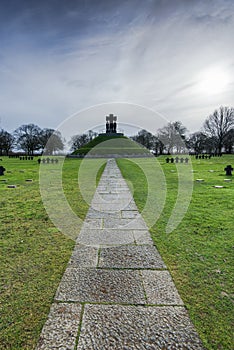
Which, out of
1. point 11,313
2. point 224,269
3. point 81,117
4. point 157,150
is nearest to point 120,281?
point 11,313

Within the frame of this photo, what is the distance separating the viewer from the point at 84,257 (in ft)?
9.14

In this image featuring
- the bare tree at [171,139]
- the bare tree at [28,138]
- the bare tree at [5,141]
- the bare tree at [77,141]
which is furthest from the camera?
the bare tree at [77,141]

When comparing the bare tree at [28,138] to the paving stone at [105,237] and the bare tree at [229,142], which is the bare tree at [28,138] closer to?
the bare tree at [229,142]

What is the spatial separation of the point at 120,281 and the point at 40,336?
3.13 ft

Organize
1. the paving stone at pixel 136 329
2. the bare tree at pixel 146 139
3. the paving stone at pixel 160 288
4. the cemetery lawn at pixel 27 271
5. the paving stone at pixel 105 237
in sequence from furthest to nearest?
the bare tree at pixel 146 139 → the paving stone at pixel 105 237 → the paving stone at pixel 160 288 → the cemetery lawn at pixel 27 271 → the paving stone at pixel 136 329

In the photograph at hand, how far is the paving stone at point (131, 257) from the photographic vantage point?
2598 millimetres

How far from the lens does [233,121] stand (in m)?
50.5

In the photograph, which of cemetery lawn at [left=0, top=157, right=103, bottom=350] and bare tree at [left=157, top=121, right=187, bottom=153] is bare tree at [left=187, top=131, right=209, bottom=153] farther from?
cemetery lawn at [left=0, top=157, right=103, bottom=350]

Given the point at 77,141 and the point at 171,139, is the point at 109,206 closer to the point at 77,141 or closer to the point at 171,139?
the point at 171,139

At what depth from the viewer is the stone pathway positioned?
5.07 ft

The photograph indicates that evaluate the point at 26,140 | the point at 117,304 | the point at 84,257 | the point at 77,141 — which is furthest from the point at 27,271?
the point at 77,141

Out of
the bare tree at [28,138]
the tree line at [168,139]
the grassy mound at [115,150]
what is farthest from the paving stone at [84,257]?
the bare tree at [28,138]

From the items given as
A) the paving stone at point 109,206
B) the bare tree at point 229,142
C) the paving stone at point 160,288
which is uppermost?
the bare tree at point 229,142

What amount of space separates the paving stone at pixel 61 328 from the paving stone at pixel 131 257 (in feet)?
2.62
